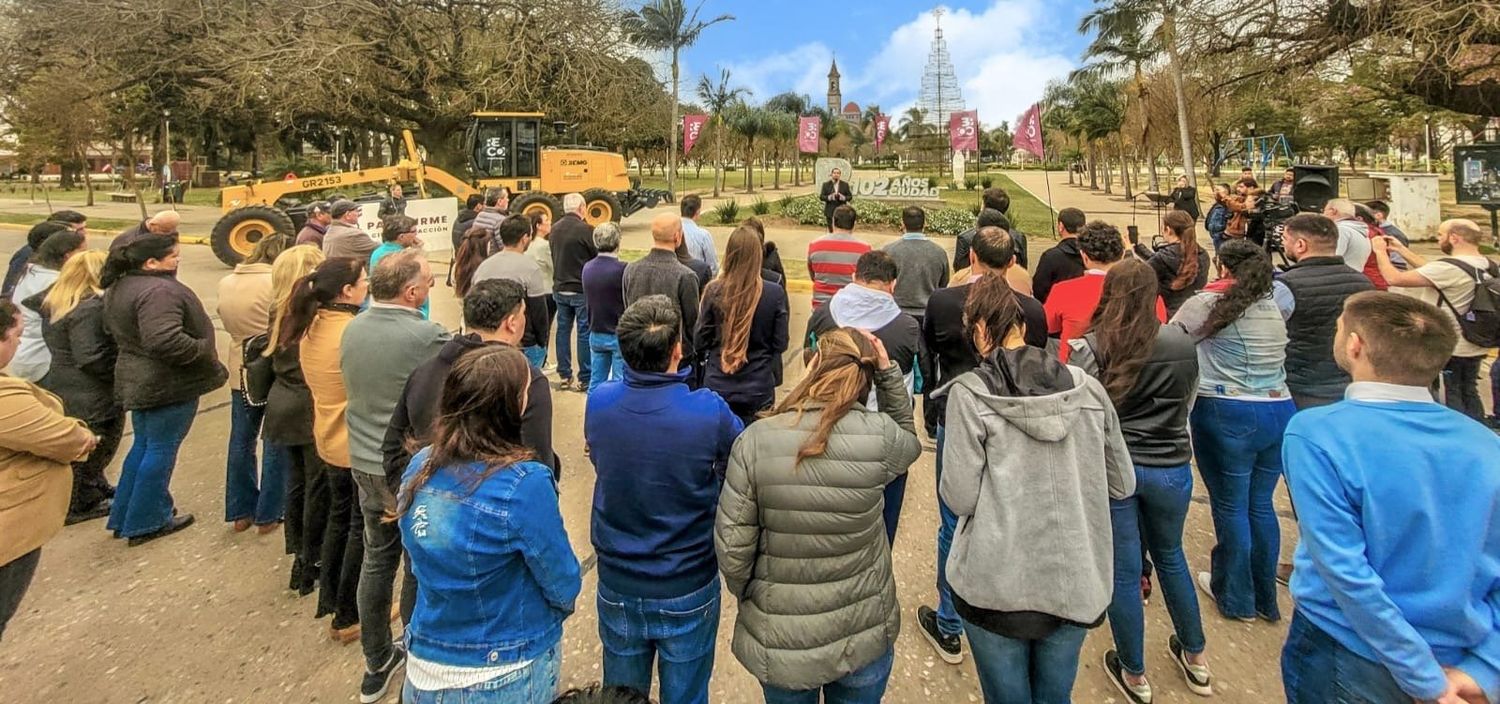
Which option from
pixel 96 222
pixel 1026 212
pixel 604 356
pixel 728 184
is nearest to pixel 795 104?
pixel 728 184

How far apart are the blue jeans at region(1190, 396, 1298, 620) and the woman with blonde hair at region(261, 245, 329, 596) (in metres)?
3.80

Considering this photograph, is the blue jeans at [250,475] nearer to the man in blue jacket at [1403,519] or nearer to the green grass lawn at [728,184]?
the man in blue jacket at [1403,519]

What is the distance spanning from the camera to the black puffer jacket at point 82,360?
365 centimetres

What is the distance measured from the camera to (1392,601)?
59.4 inches

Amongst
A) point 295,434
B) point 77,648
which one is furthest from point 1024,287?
point 77,648

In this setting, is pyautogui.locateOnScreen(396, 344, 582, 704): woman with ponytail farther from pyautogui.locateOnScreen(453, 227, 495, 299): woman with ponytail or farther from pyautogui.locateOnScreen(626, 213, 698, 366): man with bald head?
pyautogui.locateOnScreen(453, 227, 495, 299): woman with ponytail

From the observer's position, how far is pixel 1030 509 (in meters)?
1.89

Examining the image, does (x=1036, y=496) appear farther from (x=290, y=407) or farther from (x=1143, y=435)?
(x=290, y=407)

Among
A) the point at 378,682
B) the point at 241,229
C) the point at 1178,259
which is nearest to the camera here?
the point at 378,682

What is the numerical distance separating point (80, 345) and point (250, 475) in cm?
108

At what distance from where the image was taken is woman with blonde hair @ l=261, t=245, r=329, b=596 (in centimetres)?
305

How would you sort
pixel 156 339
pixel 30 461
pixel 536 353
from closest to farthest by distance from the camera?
pixel 30 461 → pixel 156 339 → pixel 536 353

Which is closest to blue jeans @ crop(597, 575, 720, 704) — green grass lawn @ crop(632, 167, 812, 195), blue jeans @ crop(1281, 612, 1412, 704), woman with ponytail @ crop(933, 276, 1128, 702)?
woman with ponytail @ crop(933, 276, 1128, 702)

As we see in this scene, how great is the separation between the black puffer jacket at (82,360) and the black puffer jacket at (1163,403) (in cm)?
490
